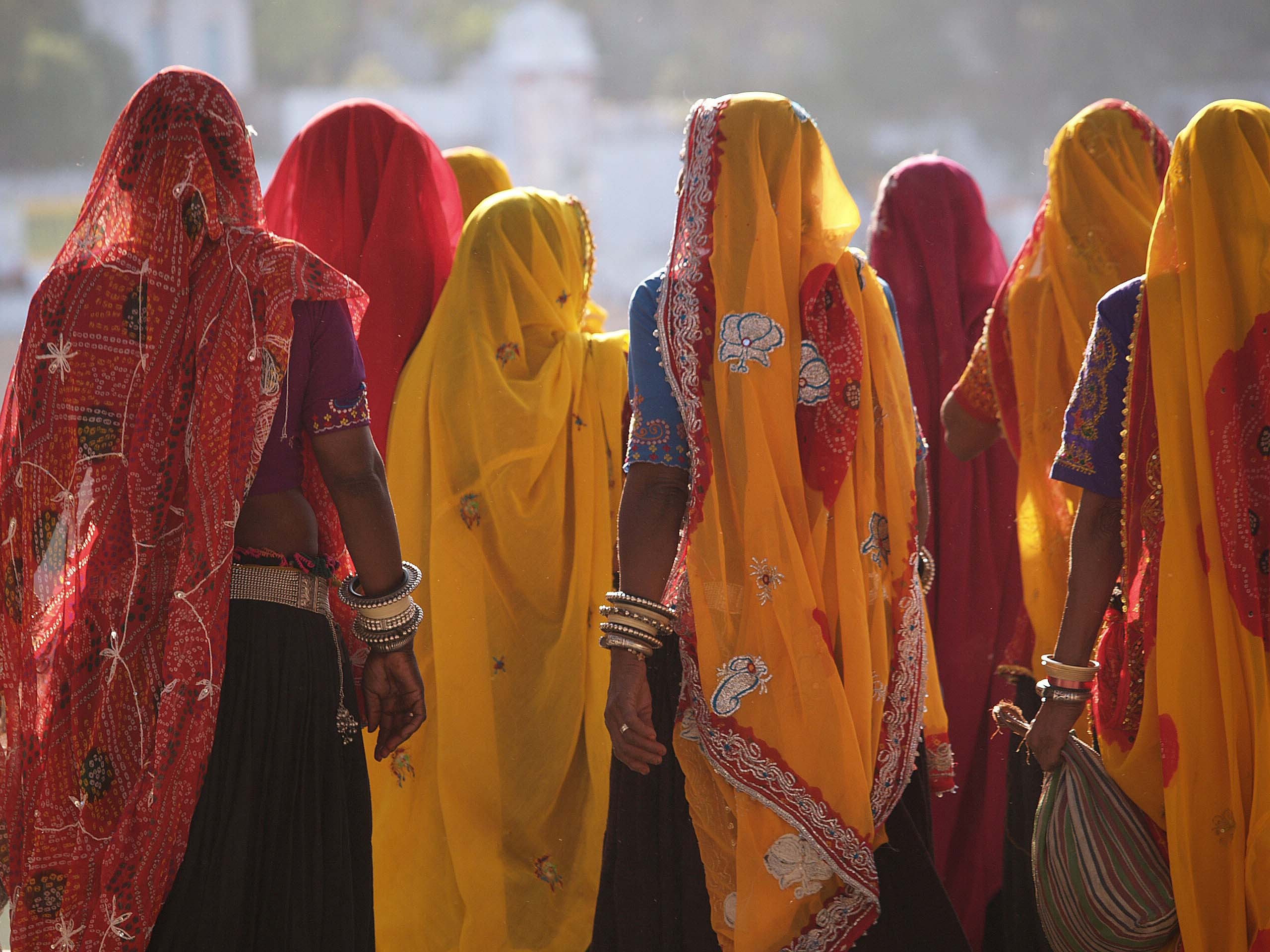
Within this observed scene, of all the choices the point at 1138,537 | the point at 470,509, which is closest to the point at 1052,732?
the point at 1138,537

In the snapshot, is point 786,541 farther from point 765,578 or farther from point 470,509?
point 470,509

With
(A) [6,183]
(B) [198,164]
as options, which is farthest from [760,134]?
(A) [6,183]

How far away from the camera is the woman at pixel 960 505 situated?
3316 millimetres

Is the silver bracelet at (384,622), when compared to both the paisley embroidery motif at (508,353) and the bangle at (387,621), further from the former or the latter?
the paisley embroidery motif at (508,353)

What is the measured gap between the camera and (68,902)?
1.90 m

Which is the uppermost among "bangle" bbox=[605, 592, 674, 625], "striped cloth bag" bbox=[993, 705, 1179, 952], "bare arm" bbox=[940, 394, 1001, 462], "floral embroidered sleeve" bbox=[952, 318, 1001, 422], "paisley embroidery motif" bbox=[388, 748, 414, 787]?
"floral embroidered sleeve" bbox=[952, 318, 1001, 422]

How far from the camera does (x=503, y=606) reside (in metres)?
2.99

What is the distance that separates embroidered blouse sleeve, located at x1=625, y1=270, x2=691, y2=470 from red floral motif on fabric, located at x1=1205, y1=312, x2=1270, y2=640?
0.81 meters

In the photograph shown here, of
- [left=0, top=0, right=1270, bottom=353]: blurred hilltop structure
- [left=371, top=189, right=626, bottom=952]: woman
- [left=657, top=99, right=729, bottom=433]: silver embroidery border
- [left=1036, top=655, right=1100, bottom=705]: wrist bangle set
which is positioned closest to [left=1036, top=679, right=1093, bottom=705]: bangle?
[left=1036, top=655, right=1100, bottom=705]: wrist bangle set

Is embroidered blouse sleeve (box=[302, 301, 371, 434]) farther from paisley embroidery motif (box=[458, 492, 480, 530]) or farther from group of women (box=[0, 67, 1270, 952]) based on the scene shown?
paisley embroidery motif (box=[458, 492, 480, 530])

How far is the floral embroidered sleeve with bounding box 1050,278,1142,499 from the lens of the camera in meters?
2.08

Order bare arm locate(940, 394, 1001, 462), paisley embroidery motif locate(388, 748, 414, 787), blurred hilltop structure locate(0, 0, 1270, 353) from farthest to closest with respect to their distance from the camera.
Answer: blurred hilltop structure locate(0, 0, 1270, 353), bare arm locate(940, 394, 1001, 462), paisley embroidery motif locate(388, 748, 414, 787)

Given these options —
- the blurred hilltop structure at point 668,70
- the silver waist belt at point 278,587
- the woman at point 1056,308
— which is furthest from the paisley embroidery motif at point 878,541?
the blurred hilltop structure at point 668,70

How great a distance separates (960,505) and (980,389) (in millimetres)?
520
